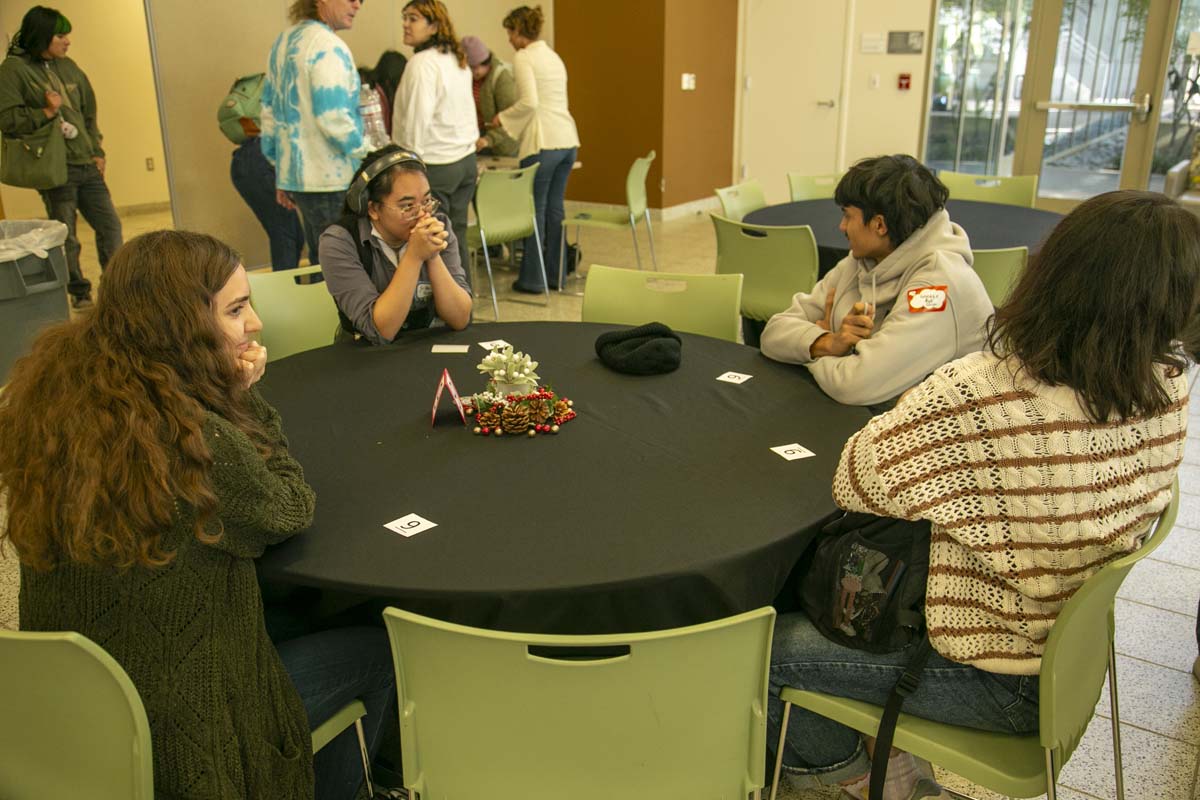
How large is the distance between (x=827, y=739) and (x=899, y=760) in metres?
0.14

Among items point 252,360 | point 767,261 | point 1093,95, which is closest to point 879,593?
point 252,360

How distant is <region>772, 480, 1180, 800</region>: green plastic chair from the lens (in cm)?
136

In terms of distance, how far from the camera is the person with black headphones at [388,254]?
2594mm

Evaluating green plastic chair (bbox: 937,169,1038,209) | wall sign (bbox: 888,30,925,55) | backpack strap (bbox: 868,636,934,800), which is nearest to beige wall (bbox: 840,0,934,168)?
wall sign (bbox: 888,30,925,55)

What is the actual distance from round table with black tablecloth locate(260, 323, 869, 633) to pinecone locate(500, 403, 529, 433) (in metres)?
0.03

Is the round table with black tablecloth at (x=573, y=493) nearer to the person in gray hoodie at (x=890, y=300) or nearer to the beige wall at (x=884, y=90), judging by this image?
the person in gray hoodie at (x=890, y=300)

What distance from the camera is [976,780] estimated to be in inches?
58.4

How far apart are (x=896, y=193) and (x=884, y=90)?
6824 mm

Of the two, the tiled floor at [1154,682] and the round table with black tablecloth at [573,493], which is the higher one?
the round table with black tablecloth at [573,493]

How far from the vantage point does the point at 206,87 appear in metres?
Result: 5.77

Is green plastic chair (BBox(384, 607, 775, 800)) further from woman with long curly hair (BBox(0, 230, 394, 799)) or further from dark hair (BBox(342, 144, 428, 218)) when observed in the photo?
dark hair (BBox(342, 144, 428, 218))

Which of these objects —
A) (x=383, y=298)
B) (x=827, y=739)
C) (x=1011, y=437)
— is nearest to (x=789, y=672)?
(x=827, y=739)

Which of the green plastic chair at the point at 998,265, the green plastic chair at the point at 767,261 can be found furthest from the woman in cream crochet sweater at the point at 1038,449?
the green plastic chair at the point at 767,261

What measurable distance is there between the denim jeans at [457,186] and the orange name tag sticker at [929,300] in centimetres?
304
